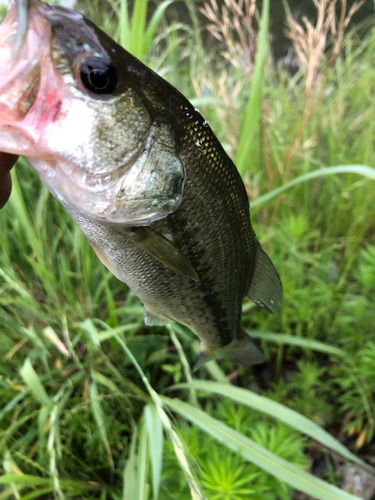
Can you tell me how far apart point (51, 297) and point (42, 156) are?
2.93 feet

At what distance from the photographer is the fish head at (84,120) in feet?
1.51

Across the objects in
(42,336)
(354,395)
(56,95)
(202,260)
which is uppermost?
(56,95)

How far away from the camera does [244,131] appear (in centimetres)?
116

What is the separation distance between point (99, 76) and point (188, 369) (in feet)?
2.80

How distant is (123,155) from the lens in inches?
21.7

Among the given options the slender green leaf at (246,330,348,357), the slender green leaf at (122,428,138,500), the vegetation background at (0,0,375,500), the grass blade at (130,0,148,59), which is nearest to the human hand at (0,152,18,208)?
the vegetation background at (0,0,375,500)

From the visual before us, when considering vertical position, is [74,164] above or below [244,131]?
above

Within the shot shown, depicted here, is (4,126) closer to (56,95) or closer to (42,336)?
(56,95)

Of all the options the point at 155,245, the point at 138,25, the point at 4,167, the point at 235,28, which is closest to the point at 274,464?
the point at 155,245

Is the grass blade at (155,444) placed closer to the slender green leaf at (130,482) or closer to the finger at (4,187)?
the slender green leaf at (130,482)

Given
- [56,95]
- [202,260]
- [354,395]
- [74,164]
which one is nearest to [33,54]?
[56,95]

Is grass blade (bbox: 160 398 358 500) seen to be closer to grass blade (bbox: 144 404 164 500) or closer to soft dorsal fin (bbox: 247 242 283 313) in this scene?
grass blade (bbox: 144 404 164 500)

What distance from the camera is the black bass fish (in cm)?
47

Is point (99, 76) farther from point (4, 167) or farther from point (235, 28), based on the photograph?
point (235, 28)
